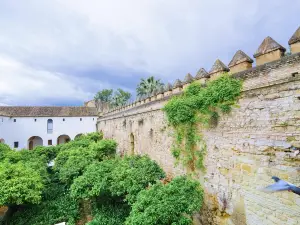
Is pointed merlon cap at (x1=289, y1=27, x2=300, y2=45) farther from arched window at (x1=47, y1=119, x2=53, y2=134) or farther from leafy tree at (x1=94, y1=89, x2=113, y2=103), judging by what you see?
leafy tree at (x1=94, y1=89, x2=113, y2=103)

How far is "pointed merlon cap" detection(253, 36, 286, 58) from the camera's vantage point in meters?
4.31

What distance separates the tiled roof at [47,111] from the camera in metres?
23.4

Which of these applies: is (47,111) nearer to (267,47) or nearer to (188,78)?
(188,78)

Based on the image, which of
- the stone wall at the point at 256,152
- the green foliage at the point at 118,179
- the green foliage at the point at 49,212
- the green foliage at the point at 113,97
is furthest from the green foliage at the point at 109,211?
the green foliage at the point at 113,97

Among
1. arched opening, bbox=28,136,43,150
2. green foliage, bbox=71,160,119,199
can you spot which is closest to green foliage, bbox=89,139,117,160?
green foliage, bbox=71,160,119,199

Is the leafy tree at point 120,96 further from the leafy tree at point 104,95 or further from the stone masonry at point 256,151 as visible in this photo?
the stone masonry at point 256,151

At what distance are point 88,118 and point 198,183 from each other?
70.4 ft

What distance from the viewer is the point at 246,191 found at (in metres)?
4.67

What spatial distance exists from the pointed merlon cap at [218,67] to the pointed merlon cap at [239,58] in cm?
14

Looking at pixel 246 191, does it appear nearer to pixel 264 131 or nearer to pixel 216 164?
pixel 216 164

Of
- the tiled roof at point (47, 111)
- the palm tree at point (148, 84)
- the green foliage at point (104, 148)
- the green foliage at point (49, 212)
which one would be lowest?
the green foliage at point (49, 212)

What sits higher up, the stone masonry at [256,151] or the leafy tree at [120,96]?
the leafy tree at [120,96]

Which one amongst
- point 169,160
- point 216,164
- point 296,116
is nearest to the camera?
point 296,116

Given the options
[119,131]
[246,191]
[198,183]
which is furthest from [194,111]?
[119,131]
